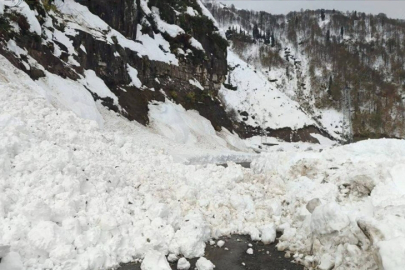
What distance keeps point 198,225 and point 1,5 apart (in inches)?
789

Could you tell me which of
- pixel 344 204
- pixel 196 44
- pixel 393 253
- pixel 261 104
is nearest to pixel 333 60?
pixel 261 104

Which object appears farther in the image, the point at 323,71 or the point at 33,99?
the point at 323,71

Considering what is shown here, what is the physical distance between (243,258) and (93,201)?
3.85 m

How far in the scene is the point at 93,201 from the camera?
7770 millimetres

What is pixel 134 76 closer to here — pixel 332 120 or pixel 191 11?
pixel 191 11

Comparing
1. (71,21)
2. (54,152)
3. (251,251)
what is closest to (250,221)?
(251,251)

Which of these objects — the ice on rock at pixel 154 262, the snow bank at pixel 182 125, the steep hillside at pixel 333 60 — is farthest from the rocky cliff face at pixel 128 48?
the steep hillside at pixel 333 60

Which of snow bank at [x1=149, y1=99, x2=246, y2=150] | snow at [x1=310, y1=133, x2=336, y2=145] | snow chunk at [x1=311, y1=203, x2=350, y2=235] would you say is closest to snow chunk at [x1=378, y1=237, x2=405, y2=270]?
snow chunk at [x1=311, y1=203, x2=350, y2=235]

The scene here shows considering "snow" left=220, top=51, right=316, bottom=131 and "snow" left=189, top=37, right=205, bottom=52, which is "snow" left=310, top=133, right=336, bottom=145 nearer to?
"snow" left=220, top=51, right=316, bottom=131

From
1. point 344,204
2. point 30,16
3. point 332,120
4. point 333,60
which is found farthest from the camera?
point 333,60

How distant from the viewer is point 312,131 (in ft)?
211

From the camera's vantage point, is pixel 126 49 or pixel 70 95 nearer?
pixel 70 95

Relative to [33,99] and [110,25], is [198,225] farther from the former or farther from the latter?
[110,25]

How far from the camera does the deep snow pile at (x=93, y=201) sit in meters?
6.26
